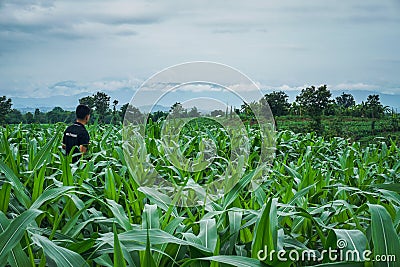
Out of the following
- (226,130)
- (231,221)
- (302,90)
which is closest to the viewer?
(231,221)

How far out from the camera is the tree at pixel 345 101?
26.8ft

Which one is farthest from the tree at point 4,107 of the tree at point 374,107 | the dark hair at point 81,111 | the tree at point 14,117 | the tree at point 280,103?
the tree at point 374,107

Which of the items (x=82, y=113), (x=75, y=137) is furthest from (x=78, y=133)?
(x=82, y=113)

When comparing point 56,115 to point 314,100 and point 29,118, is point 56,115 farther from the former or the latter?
point 314,100

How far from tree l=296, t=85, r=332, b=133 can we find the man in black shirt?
17.6 feet

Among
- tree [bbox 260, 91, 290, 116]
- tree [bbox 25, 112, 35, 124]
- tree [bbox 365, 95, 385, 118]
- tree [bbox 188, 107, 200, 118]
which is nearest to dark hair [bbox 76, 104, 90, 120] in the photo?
tree [bbox 188, 107, 200, 118]

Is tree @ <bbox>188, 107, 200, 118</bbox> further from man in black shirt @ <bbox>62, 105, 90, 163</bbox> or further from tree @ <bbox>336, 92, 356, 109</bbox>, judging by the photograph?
tree @ <bbox>336, 92, 356, 109</bbox>

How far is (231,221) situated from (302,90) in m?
7.38

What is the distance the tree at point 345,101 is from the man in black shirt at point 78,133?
5.82 metres

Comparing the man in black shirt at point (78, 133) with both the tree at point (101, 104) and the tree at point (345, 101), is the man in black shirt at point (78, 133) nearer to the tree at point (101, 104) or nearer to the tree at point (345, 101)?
the tree at point (101, 104)

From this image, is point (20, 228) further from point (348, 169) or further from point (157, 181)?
point (348, 169)

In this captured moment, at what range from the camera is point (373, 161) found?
2.61m

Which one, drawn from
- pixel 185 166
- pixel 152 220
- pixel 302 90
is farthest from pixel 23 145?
pixel 302 90

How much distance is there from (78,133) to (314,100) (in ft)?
18.7
